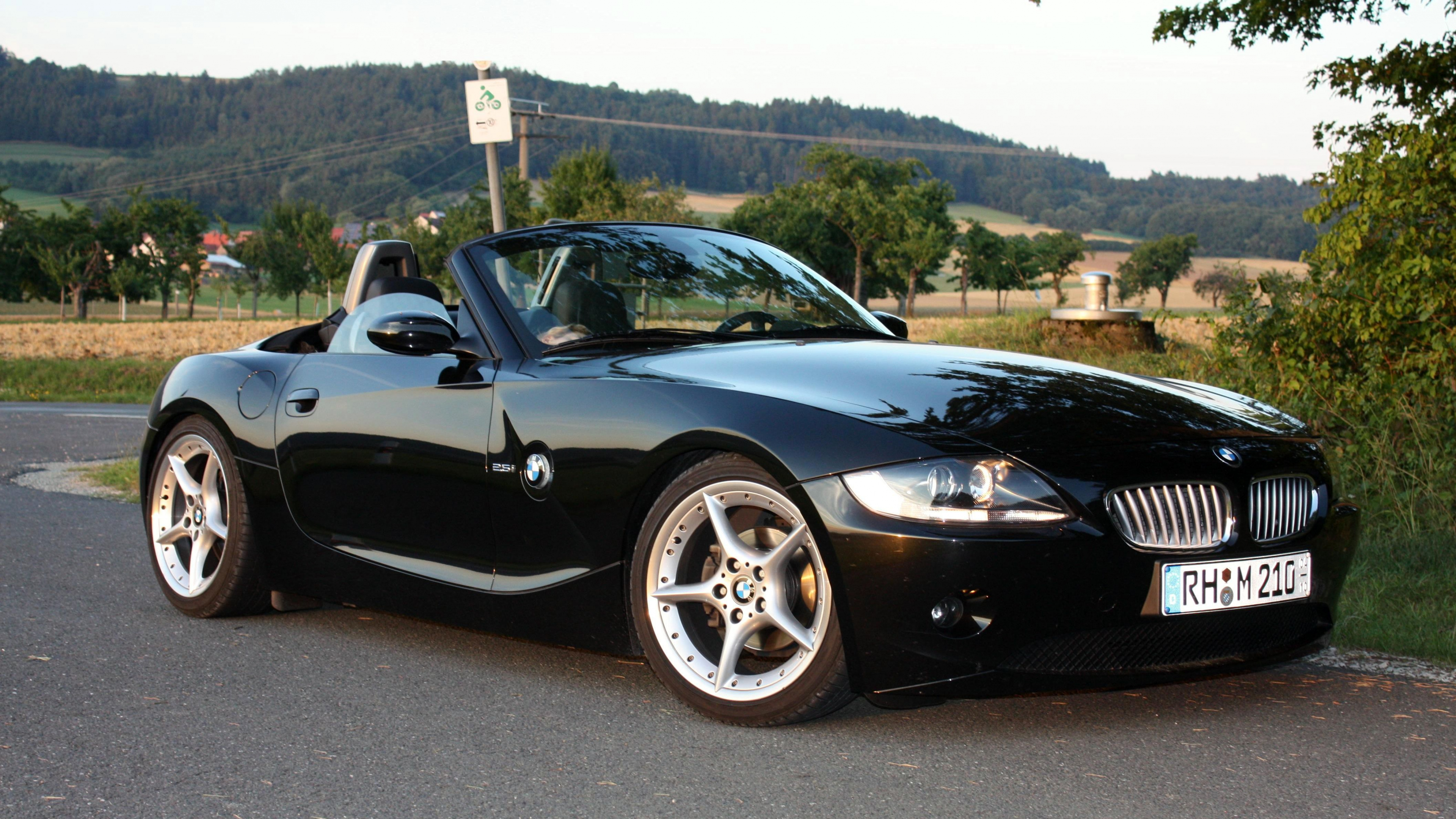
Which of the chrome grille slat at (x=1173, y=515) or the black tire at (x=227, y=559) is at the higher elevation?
the chrome grille slat at (x=1173, y=515)

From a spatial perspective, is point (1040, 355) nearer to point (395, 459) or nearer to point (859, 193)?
point (395, 459)

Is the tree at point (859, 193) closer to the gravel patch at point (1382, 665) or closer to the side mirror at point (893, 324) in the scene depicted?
the side mirror at point (893, 324)

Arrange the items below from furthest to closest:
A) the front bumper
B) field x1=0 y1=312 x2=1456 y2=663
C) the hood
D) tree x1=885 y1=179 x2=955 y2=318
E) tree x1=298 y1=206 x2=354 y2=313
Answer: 1. tree x1=298 y1=206 x2=354 y2=313
2. tree x1=885 y1=179 x2=955 y2=318
3. field x1=0 y1=312 x2=1456 y2=663
4. the hood
5. the front bumper

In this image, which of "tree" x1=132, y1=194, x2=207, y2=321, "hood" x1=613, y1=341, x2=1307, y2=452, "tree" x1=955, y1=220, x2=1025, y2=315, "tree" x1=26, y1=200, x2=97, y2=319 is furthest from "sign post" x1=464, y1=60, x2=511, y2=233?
"tree" x1=132, y1=194, x2=207, y2=321

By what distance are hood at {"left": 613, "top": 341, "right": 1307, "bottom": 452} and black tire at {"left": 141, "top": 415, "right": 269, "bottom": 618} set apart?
1748 mm

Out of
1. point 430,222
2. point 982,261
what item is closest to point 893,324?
point 982,261

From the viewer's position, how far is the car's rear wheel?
3.22 meters

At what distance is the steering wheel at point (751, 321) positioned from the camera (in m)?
4.27

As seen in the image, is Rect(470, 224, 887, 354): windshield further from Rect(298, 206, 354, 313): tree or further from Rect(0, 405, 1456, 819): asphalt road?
Rect(298, 206, 354, 313): tree

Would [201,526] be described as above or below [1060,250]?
above

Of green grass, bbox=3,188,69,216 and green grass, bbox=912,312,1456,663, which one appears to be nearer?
green grass, bbox=912,312,1456,663

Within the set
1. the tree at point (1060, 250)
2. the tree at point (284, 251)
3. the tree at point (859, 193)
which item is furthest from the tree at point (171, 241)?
the tree at point (1060, 250)

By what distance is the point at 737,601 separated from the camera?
3.35 m

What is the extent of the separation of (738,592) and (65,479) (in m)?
8.20
